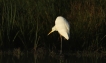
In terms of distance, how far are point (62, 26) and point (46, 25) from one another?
1.62ft

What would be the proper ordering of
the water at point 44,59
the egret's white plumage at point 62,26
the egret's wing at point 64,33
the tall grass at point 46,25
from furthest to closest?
the tall grass at point 46,25, the egret's white plumage at point 62,26, the egret's wing at point 64,33, the water at point 44,59

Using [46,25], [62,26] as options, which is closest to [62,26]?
[62,26]

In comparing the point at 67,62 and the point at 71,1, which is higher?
the point at 71,1

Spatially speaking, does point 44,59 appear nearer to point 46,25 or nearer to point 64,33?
point 64,33

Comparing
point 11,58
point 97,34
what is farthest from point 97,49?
point 11,58

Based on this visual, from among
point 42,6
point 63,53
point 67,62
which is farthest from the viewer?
point 42,6

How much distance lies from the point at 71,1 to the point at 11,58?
2.57 m

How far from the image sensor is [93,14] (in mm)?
12195

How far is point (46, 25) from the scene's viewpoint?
12289 millimetres

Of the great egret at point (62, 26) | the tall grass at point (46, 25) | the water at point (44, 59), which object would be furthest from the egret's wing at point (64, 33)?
the water at point (44, 59)

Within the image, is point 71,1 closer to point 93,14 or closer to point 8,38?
point 93,14

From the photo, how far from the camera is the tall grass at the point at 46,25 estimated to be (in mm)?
11945

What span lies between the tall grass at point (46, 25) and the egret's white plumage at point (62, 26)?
28 cm

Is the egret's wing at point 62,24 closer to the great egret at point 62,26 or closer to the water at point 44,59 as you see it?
the great egret at point 62,26
